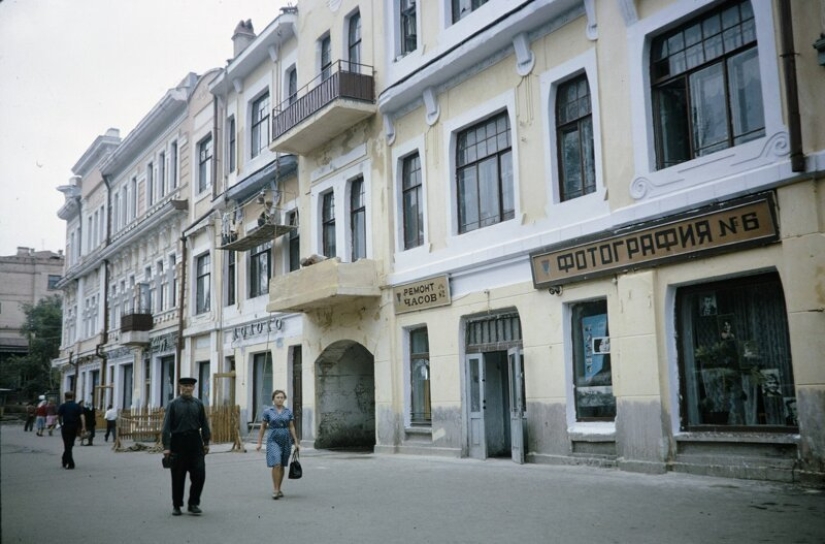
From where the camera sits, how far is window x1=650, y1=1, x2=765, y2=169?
440 inches

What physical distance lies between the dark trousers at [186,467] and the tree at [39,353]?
5066 cm

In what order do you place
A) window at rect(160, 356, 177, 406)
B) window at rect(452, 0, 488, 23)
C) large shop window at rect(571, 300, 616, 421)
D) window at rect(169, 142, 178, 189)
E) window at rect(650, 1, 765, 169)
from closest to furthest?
window at rect(650, 1, 765, 169)
large shop window at rect(571, 300, 616, 421)
window at rect(452, 0, 488, 23)
window at rect(160, 356, 177, 406)
window at rect(169, 142, 178, 189)

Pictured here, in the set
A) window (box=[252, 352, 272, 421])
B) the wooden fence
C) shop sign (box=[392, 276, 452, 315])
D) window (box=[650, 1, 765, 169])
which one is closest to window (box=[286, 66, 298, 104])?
window (box=[252, 352, 272, 421])

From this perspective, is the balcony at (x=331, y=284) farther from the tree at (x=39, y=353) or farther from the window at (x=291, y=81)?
the tree at (x=39, y=353)

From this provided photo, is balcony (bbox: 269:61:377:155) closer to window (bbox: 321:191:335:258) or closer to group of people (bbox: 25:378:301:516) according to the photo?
window (bbox: 321:191:335:258)

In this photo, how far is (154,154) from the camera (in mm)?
34875

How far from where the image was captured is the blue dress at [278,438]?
11.2 m

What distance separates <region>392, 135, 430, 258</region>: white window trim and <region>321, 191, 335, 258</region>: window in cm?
320

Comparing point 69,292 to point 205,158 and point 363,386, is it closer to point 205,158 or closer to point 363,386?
point 205,158

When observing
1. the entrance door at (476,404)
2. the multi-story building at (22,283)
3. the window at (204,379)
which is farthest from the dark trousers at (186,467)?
the multi-story building at (22,283)

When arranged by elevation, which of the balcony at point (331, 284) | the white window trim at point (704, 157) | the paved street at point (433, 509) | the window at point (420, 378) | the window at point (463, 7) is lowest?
the paved street at point (433, 509)

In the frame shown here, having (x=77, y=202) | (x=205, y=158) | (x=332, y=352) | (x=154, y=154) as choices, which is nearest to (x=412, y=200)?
(x=332, y=352)

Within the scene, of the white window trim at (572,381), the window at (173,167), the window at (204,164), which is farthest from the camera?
the window at (173,167)

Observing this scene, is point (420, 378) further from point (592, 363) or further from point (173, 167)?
point (173, 167)
